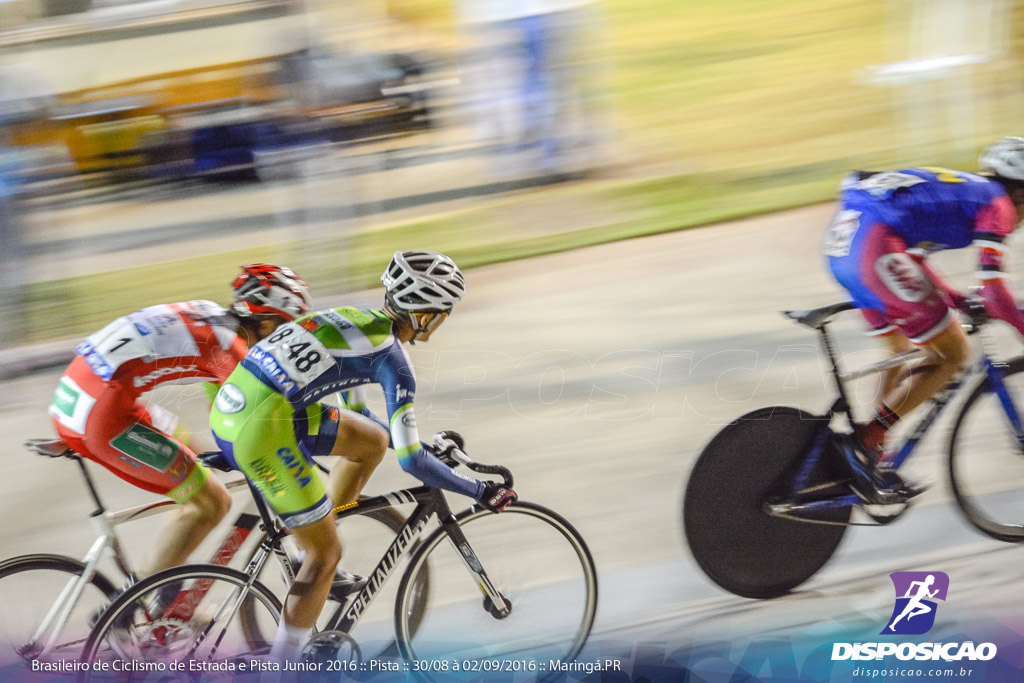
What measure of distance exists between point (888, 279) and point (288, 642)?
2.24 meters

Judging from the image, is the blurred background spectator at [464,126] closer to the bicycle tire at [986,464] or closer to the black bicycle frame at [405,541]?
the black bicycle frame at [405,541]

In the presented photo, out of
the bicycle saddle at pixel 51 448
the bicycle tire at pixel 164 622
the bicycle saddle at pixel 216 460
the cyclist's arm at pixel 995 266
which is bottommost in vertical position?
the bicycle tire at pixel 164 622

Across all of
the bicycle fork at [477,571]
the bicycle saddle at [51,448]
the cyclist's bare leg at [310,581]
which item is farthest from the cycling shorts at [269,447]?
the bicycle saddle at [51,448]

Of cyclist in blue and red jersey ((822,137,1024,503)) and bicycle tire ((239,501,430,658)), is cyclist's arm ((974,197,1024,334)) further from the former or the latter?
bicycle tire ((239,501,430,658))

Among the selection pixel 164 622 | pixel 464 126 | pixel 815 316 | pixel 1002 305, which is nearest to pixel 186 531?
pixel 164 622

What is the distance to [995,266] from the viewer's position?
10.0 feet

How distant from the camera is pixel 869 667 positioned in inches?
121

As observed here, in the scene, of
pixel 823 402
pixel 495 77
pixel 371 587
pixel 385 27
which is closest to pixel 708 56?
pixel 495 77

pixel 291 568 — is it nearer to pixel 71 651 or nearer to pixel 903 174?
pixel 71 651

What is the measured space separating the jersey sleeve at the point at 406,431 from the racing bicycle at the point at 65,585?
46 centimetres

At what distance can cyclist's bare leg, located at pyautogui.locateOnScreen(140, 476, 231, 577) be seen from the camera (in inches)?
114

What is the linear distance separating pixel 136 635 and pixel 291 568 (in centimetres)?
46

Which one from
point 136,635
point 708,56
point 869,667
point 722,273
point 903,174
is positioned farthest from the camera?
point 708,56

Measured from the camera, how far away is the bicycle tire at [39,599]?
108 inches
